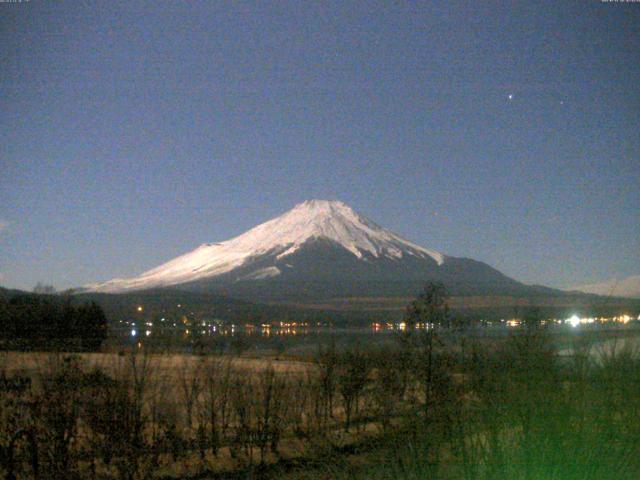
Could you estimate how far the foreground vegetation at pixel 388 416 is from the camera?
13.2 feet

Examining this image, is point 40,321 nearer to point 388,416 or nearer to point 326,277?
point 388,416

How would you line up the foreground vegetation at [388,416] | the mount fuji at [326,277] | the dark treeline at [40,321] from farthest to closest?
the mount fuji at [326,277] → the dark treeline at [40,321] → the foreground vegetation at [388,416]

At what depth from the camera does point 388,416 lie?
7.54m

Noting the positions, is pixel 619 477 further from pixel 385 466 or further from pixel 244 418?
pixel 244 418

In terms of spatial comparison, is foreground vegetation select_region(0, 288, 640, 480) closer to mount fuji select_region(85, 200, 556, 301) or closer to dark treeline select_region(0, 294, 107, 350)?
dark treeline select_region(0, 294, 107, 350)

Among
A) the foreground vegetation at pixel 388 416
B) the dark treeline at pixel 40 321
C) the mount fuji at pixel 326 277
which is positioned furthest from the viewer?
the mount fuji at pixel 326 277

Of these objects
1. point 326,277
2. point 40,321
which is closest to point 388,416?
point 40,321

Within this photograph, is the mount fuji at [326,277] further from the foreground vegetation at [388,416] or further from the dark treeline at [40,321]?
the foreground vegetation at [388,416]

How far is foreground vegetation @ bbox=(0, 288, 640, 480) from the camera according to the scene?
4.02m

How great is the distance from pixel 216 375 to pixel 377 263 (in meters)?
177

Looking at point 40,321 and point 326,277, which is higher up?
point 326,277

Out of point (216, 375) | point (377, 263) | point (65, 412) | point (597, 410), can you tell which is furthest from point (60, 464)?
point (377, 263)

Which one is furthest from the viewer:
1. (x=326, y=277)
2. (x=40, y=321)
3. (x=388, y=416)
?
(x=326, y=277)

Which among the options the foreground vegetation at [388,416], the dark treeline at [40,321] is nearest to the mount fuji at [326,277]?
the dark treeline at [40,321]
